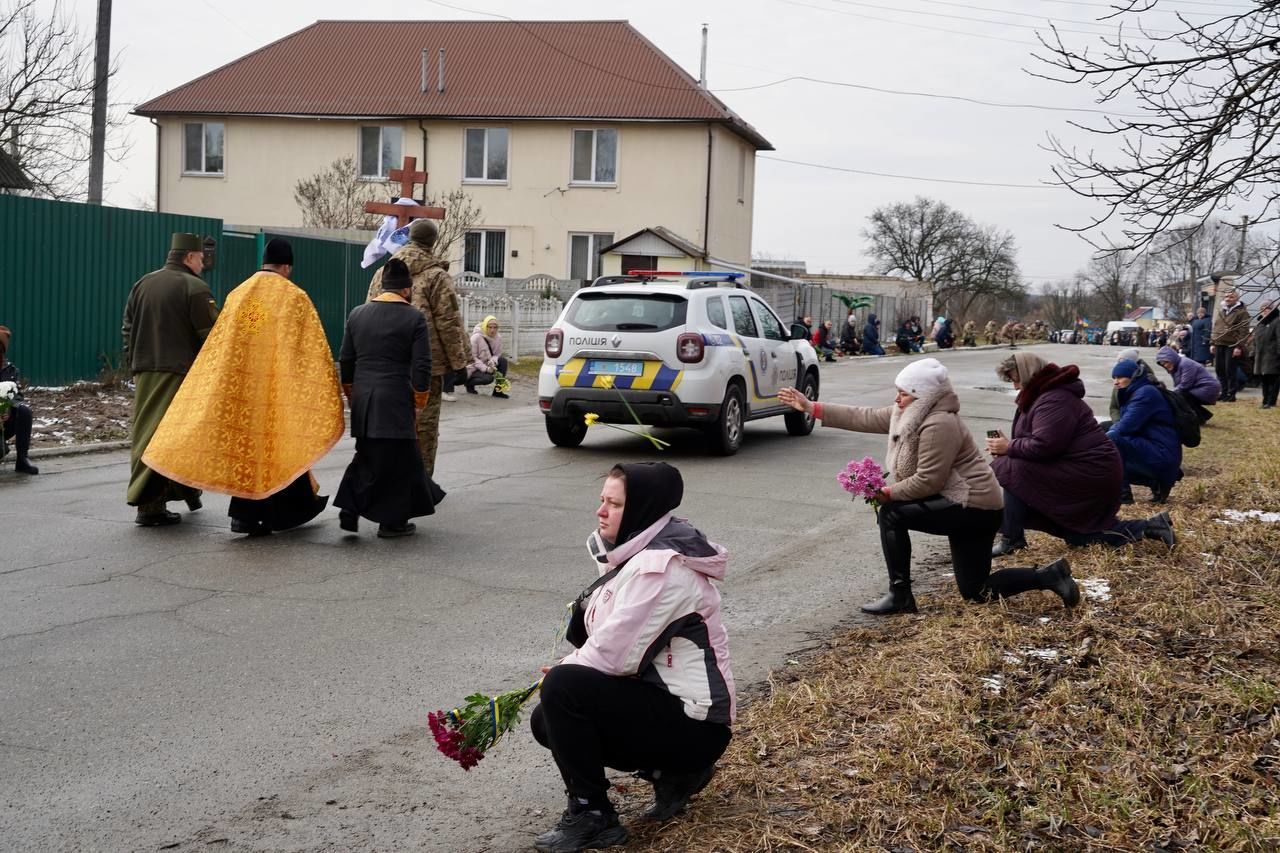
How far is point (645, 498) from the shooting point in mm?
3967

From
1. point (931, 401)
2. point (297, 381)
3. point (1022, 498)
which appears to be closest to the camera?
point (931, 401)

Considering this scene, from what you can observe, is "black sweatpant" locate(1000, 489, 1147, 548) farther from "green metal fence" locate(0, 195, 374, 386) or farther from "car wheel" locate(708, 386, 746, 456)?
"green metal fence" locate(0, 195, 374, 386)

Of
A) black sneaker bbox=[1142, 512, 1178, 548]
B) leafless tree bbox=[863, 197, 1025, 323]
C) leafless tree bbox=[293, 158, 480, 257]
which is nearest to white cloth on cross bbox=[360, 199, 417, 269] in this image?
black sneaker bbox=[1142, 512, 1178, 548]

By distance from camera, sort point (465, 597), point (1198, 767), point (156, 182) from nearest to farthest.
A: 1. point (1198, 767)
2. point (465, 597)
3. point (156, 182)

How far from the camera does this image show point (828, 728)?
489 centimetres

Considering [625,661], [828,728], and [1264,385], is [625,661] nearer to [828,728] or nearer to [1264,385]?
[828,728]

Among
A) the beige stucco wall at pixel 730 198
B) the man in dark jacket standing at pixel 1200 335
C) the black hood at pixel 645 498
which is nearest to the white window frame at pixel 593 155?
the beige stucco wall at pixel 730 198

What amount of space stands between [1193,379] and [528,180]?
2885cm

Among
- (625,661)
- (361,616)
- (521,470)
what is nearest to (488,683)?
(361,616)

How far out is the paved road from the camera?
434cm

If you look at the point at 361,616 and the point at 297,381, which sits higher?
the point at 297,381

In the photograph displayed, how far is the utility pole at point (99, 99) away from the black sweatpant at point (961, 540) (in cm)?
1637

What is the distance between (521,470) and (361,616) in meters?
5.67

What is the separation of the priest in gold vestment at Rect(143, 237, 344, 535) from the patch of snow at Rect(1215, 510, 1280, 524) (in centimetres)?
621
